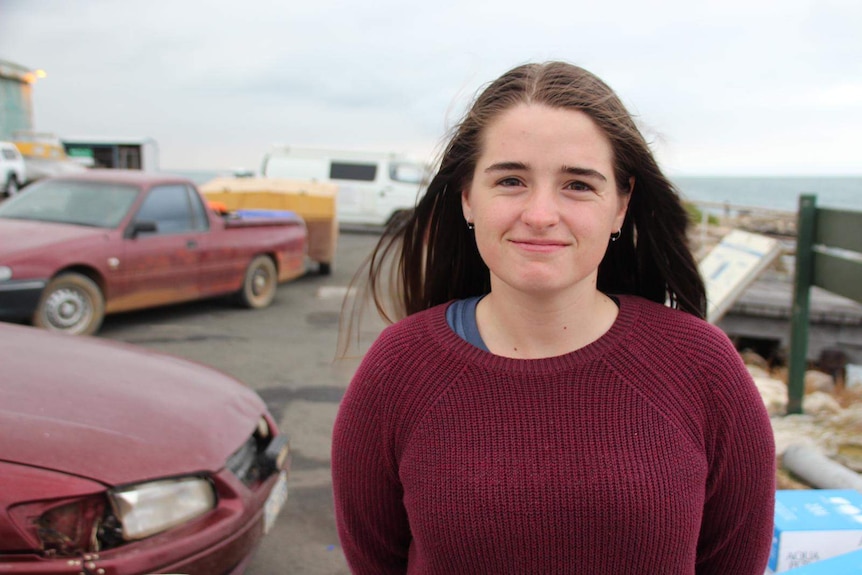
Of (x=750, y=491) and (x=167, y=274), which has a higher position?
(x=750, y=491)

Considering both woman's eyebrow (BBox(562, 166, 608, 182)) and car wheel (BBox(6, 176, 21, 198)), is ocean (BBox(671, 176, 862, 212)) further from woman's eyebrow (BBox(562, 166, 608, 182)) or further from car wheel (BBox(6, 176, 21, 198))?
car wheel (BBox(6, 176, 21, 198))

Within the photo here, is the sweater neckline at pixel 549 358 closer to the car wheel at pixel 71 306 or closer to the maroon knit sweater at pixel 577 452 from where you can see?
the maroon knit sweater at pixel 577 452

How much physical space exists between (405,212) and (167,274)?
6709 mm

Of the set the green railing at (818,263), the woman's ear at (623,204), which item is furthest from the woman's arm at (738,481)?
the green railing at (818,263)

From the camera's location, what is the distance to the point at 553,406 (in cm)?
145

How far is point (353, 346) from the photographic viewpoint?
24.9 ft

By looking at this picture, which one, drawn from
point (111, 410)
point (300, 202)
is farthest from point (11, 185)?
point (111, 410)

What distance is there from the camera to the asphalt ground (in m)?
3.75

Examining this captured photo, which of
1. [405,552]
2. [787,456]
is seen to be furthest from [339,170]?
[405,552]

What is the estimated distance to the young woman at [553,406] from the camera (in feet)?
4.66

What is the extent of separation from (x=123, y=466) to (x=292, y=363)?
178 inches

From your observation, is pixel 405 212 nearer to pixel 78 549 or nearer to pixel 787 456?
pixel 78 549

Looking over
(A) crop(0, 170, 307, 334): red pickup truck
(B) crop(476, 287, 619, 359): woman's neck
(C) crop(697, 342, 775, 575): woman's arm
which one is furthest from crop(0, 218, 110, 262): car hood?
(C) crop(697, 342, 775, 575): woman's arm

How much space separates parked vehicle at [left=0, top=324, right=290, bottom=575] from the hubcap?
365 cm
